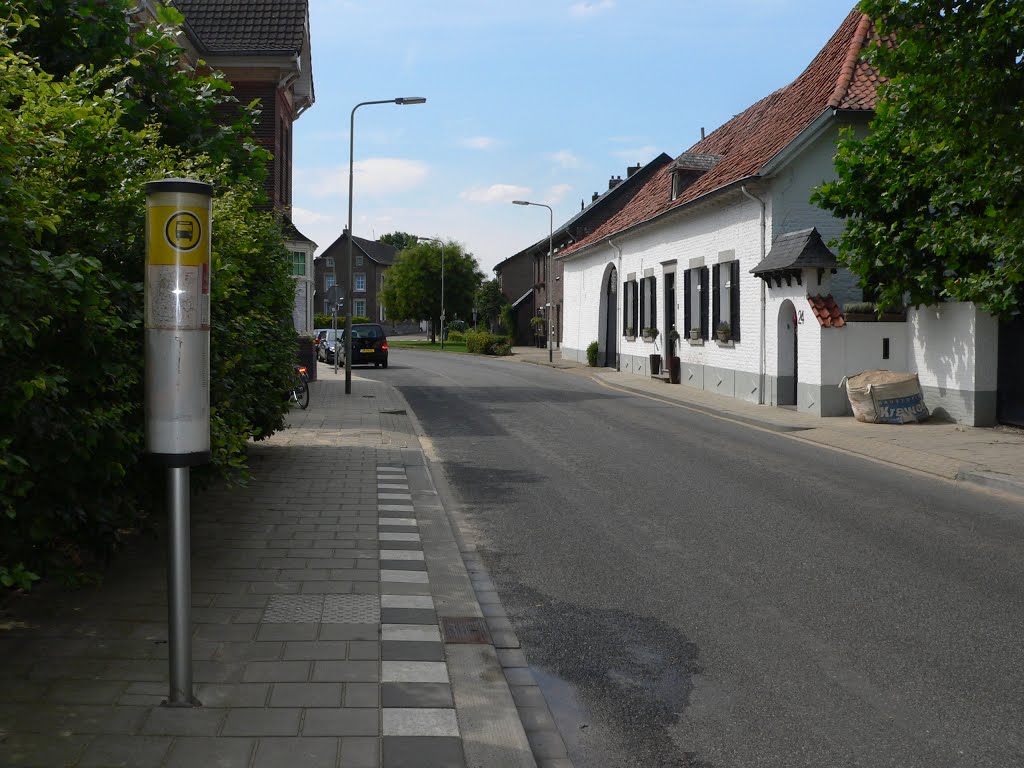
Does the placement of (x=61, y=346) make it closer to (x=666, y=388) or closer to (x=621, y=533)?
(x=621, y=533)

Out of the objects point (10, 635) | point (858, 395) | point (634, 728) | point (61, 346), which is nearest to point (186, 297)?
point (61, 346)

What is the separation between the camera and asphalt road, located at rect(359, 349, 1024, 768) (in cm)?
436

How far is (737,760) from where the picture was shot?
407 cm

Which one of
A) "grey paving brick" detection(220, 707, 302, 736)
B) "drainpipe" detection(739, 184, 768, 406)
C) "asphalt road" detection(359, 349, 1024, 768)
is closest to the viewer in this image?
"grey paving brick" detection(220, 707, 302, 736)

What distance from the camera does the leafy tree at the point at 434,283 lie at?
90750mm

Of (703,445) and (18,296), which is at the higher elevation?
(18,296)

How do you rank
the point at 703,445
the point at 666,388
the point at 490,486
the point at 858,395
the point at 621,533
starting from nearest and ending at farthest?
1. the point at 621,533
2. the point at 490,486
3. the point at 703,445
4. the point at 858,395
5. the point at 666,388

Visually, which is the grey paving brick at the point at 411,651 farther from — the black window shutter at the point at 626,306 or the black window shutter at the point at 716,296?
the black window shutter at the point at 626,306

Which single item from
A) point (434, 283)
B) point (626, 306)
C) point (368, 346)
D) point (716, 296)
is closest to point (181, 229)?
point (716, 296)

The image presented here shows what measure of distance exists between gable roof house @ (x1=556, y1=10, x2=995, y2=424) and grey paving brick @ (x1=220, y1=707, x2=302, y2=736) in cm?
1161

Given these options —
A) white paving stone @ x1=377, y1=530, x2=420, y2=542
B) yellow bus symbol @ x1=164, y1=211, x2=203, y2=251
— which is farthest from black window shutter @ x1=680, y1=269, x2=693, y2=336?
yellow bus symbol @ x1=164, y1=211, x2=203, y2=251

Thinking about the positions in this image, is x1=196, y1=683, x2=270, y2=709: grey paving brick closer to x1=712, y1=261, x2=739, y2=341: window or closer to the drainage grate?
the drainage grate

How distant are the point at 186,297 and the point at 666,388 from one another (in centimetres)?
2456

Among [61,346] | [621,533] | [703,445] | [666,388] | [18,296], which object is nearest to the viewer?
[18,296]
